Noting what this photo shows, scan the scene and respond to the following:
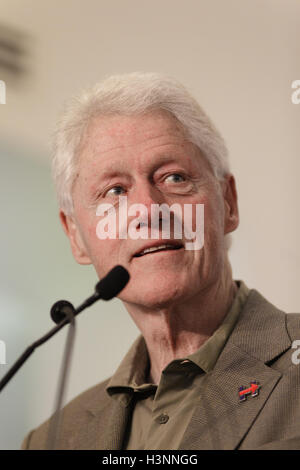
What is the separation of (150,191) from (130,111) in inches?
Result: 9.7

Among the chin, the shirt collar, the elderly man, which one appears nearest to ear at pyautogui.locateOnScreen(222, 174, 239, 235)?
the elderly man

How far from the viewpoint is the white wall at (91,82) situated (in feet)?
7.42

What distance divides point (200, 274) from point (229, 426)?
0.40 m

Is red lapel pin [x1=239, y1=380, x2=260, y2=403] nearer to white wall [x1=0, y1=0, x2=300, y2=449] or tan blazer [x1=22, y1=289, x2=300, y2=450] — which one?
tan blazer [x1=22, y1=289, x2=300, y2=450]

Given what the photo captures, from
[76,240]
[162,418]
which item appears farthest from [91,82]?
[162,418]

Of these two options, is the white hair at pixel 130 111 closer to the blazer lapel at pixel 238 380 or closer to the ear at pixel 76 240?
the ear at pixel 76 240

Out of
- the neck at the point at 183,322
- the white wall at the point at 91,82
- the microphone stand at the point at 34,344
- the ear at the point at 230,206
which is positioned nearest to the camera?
the microphone stand at the point at 34,344

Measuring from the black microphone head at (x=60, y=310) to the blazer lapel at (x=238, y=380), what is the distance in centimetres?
40

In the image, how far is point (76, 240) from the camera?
197cm

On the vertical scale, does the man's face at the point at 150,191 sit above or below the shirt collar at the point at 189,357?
above

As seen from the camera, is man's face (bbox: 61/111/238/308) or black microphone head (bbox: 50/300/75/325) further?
man's face (bbox: 61/111/238/308)

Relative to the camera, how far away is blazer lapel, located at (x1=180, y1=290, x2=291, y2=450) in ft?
4.66

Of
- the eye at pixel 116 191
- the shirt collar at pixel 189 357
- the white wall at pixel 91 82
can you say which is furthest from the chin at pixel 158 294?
the white wall at pixel 91 82

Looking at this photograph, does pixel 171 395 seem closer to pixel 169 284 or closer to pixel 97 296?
pixel 169 284
